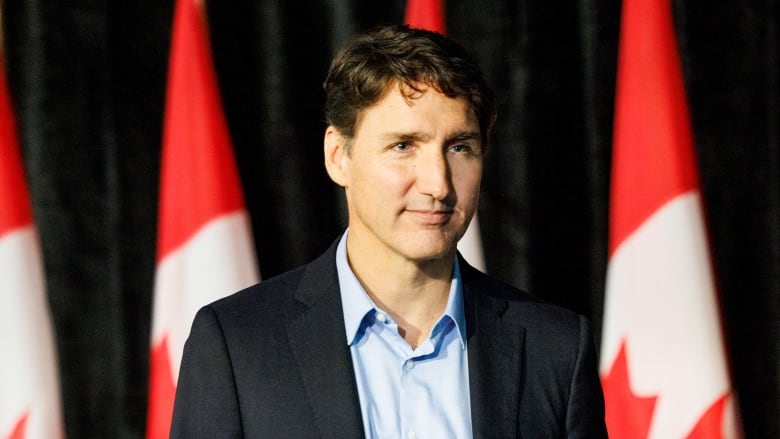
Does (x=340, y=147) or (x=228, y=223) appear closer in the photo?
(x=340, y=147)

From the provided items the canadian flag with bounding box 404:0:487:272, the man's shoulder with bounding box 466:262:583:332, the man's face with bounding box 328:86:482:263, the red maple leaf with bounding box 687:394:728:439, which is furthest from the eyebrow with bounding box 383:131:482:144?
the red maple leaf with bounding box 687:394:728:439

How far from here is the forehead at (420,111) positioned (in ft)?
3.89

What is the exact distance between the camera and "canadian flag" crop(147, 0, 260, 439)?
2.21 meters

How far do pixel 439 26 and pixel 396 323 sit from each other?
110 centimetres

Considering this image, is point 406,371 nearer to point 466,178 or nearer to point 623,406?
point 466,178

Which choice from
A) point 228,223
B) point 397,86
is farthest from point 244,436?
point 228,223

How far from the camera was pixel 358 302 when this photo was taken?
126 cm

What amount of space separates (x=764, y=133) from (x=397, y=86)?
1335mm

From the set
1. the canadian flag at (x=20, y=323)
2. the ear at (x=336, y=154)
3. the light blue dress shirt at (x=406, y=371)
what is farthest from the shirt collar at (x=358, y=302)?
the canadian flag at (x=20, y=323)

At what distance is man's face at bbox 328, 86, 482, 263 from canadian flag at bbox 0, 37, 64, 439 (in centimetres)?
126

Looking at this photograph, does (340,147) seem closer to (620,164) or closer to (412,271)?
(412,271)

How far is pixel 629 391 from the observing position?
2.17 metres

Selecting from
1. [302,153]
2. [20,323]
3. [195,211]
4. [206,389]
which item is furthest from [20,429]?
[206,389]

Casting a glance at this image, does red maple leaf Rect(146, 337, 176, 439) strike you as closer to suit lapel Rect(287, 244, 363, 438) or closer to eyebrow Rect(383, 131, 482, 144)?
suit lapel Rect(287, 244, 363, 438)
